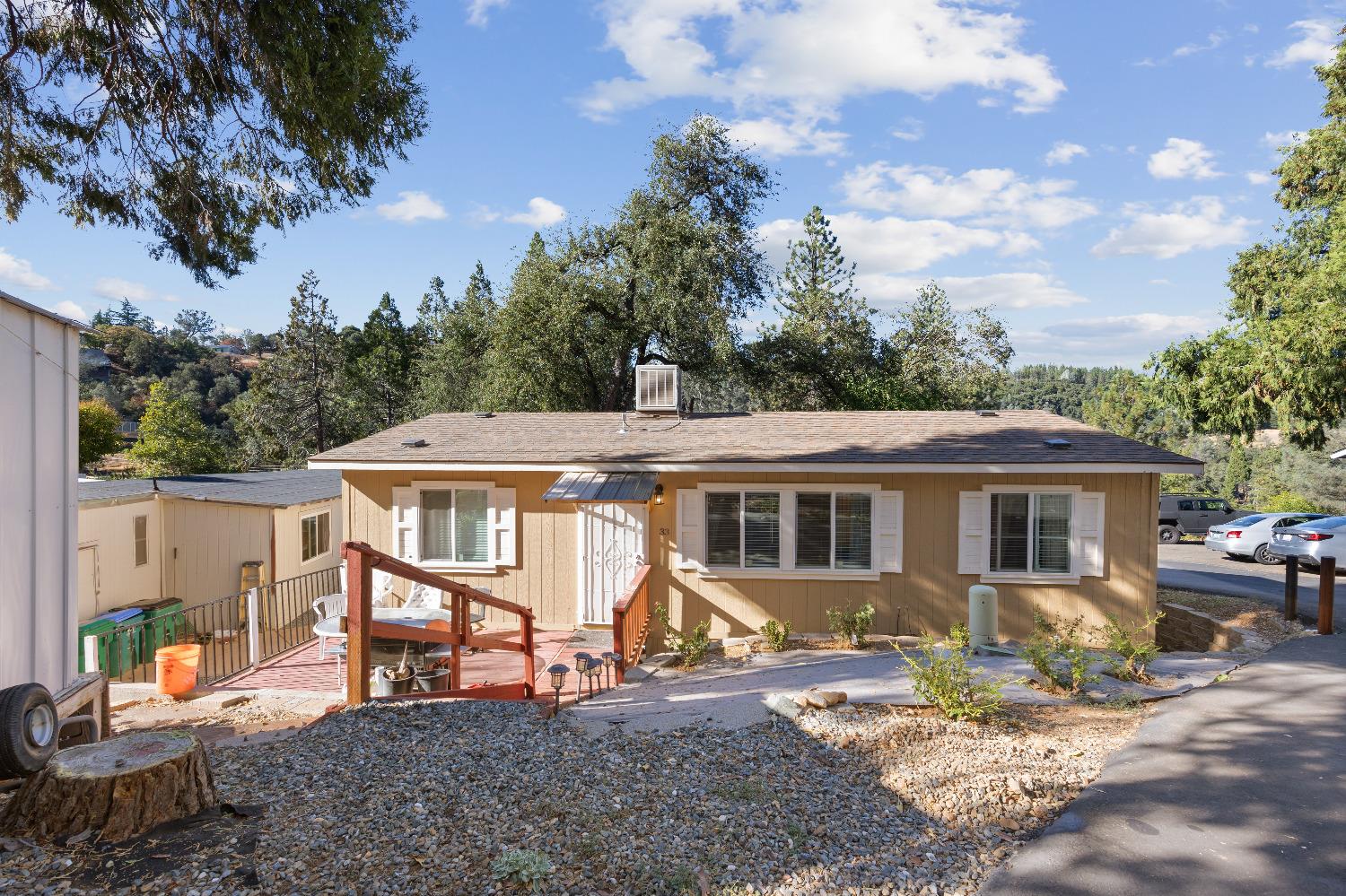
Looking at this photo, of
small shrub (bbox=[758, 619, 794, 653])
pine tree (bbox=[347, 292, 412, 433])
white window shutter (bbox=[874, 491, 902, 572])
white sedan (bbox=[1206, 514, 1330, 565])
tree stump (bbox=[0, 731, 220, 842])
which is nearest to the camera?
tree stump (bbox=[0, 731, 220, 842])

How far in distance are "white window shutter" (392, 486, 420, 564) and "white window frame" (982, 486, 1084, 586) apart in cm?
790

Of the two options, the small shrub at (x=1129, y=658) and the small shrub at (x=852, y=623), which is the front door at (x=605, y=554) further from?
the small shrub at (x=1129, y=658)

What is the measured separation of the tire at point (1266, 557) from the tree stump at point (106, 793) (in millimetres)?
21268

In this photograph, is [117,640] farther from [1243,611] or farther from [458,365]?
[458,365]

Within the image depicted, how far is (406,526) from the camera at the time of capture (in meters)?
10.6

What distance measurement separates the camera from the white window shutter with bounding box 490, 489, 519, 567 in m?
10.5

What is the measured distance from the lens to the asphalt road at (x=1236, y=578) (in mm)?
12453

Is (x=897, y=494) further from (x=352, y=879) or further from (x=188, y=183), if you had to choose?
(x=188, y=183)

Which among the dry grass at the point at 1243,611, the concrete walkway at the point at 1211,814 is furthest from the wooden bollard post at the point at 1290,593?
the concrete walkway at the point at 1211,814

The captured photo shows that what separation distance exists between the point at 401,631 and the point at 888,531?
638 centimetres

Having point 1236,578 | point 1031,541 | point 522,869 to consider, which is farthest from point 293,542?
point 1236,578

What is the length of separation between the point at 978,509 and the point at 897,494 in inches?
42.2

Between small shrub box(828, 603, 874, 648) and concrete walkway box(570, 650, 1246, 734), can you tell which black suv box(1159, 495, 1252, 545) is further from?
small shrub box(828, 603, 874, 648)

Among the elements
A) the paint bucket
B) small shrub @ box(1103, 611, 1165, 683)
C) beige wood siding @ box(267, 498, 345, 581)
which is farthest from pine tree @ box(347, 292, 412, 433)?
small shrub @ box(1103, 611, 1165, 683)
